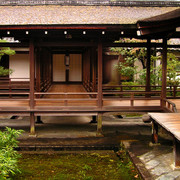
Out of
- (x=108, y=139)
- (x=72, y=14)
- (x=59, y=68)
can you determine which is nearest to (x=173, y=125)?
(x=108, y=139)

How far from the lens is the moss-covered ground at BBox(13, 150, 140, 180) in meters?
7.76

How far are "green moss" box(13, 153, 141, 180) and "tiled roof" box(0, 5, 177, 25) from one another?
201 inches

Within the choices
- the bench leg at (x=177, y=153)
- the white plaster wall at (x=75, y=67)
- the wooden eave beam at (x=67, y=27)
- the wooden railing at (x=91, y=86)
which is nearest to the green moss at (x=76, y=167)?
the bench leg at (x=177, y=153)

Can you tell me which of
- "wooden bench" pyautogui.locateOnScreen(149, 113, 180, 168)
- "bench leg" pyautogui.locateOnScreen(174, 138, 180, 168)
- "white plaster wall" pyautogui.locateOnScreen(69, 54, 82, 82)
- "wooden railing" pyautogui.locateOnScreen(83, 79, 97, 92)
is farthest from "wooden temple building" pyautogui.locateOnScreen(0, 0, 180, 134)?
"white plaster wall" pyautogui.locateOnScreen(69, 54, 82, 82)

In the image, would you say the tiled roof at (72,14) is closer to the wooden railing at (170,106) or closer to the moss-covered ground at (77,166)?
the wooden railing at (170,106)

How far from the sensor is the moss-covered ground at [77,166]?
7.76 m

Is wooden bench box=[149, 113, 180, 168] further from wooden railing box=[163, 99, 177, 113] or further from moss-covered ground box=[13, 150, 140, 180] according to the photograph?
moss-covered ground box=[13, 150, 140, 180]

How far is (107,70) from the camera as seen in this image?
74.2 ft

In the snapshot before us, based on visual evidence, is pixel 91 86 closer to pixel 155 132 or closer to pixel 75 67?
pixel 75 67

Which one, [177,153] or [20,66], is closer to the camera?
[177,153]

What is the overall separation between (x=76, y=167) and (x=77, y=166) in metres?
0.11

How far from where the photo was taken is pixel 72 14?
1200cm

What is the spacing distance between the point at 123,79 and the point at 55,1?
39.6 ft

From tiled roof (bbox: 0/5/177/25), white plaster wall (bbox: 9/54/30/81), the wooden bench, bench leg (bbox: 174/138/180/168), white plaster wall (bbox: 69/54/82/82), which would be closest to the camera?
the wooden bench
